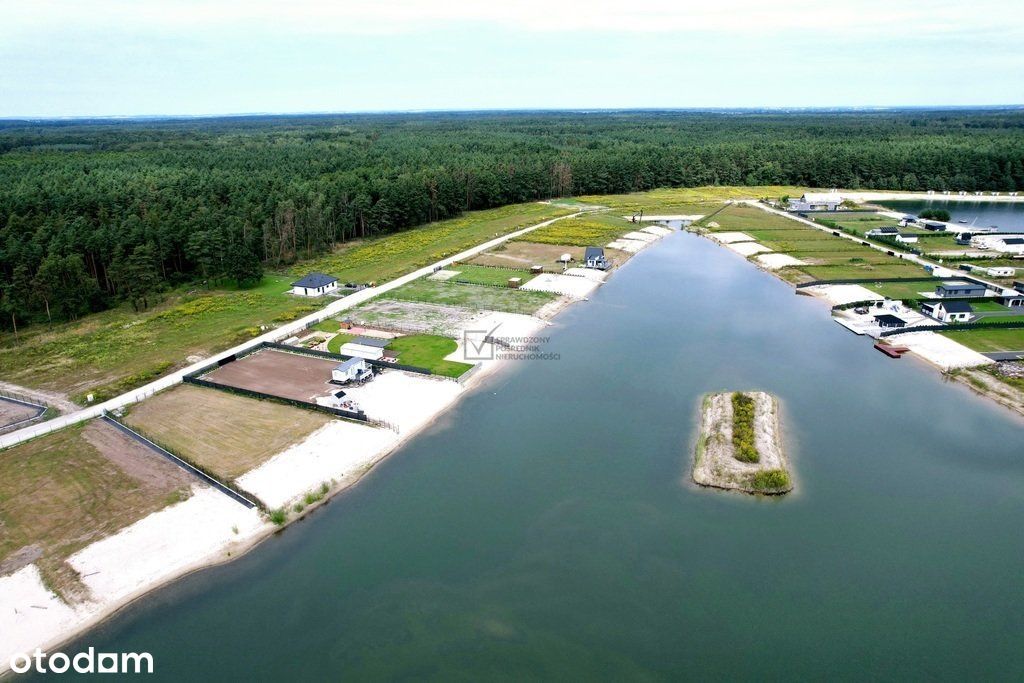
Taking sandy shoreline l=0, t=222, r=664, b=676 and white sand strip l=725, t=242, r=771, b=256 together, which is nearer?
sandy shoreline l=0, t=222, r=664, b=676

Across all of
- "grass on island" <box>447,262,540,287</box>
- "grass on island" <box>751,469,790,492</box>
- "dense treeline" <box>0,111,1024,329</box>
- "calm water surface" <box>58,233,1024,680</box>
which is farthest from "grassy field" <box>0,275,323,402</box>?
"grass on island" <box>751,469,790,492</box>

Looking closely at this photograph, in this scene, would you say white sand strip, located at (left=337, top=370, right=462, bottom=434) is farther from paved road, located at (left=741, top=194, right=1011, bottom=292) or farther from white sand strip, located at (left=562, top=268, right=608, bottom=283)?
paved road, located at (left=741, top=194, right=1011, bottom=292)

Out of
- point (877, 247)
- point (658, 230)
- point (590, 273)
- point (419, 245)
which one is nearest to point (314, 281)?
point (419, 245)

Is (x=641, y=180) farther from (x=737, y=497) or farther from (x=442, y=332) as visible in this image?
(x=737, y=497)

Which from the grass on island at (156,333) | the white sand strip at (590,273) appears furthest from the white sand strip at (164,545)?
the white sand strip at (590,273)

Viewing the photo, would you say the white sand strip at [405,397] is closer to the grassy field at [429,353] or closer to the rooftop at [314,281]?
the grassy field at [429,353]

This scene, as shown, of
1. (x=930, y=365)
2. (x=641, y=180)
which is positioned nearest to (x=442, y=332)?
(x=930, y=365)

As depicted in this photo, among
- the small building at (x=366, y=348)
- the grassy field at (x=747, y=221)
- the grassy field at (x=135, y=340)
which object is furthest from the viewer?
the grassy field at (x=747, y=221)
